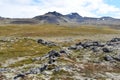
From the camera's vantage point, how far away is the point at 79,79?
1753 inches

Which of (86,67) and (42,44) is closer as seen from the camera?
(86,67)

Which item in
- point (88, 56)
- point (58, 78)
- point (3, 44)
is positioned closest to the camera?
point (58, 78)

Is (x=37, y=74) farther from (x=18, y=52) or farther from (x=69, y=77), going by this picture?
(x=18, y=52)

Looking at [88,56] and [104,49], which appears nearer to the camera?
[88,56]

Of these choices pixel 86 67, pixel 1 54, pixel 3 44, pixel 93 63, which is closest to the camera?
pixel 86 67

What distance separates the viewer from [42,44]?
119m

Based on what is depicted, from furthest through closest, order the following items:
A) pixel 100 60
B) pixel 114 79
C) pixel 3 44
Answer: pixel 3 44, pixel 100 60, pixel 114 79

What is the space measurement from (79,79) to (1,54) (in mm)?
50341

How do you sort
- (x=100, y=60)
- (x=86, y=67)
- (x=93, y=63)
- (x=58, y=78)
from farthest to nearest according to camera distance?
(x=100, y=60)
(x=93, y=63)
(x=86, y=67)
(x=58, y=78)

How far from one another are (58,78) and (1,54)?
4979cm

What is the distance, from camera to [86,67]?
5097 cm

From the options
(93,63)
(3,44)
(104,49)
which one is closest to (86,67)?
(93,63)

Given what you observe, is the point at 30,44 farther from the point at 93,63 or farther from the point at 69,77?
the point at 69,77

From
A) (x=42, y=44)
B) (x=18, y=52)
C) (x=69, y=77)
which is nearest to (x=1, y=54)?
(x=18, y=52)
